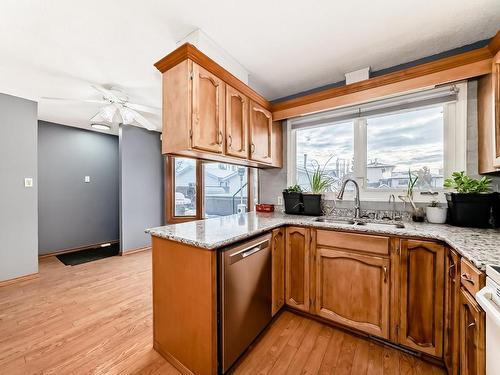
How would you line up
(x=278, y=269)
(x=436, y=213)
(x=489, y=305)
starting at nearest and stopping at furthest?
(x=489, y=305)
(x=436, y=213)
(x=278, y=269)

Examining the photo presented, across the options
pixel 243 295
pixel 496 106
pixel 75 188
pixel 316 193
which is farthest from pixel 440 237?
pixel 75 188

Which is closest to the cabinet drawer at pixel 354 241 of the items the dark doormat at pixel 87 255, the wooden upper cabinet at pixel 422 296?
the wooden upper cabinet at pixel 422 296

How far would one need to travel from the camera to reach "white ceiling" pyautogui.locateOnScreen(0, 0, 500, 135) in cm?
145

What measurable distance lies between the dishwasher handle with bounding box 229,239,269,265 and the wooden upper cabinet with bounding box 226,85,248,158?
869mm

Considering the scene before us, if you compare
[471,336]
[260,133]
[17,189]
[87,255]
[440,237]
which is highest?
[260,133]

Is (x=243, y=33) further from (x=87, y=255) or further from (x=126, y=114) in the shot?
(x=87, y=255)

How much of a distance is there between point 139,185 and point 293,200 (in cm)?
318

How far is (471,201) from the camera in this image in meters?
1.61

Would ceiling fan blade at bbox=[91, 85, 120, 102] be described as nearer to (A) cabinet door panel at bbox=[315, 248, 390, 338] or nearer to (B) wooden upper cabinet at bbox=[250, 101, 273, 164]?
(B) wooden upper cabinet at bbox=[250, 101, 273, 164]

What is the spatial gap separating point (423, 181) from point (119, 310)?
3.29 m

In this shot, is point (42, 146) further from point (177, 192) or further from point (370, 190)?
point (370, 190)

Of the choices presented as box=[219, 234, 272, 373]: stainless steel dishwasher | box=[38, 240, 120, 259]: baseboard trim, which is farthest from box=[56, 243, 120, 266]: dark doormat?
box=[219, 234, 272, 373]: stainless steel dishwasher

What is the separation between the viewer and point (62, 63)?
2.08 meters

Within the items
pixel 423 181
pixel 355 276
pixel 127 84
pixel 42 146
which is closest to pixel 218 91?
pixel 127 84
